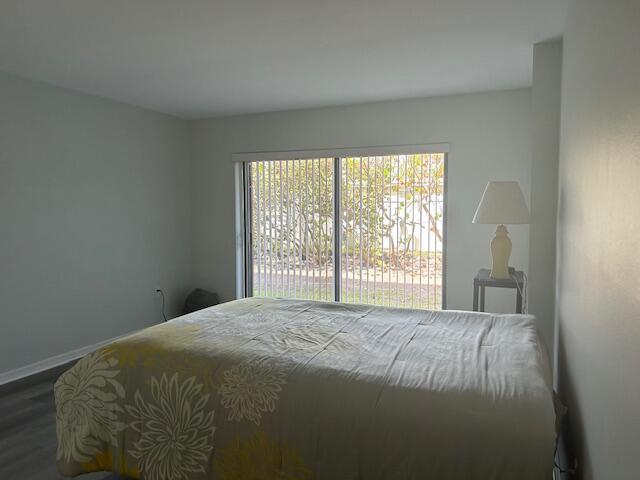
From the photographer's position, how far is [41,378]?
11.4 ft

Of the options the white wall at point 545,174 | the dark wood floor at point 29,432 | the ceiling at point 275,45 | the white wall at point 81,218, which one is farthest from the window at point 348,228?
the dark wood floor at point 29,432

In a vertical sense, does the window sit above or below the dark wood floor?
above

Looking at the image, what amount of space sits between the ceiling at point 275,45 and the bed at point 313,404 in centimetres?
163

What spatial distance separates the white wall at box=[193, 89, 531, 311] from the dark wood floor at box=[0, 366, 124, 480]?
9.68 feet

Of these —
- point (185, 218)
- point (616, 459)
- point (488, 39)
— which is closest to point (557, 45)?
point (488, 39)

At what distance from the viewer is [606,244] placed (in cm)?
105

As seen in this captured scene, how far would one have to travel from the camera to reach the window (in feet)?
14.1

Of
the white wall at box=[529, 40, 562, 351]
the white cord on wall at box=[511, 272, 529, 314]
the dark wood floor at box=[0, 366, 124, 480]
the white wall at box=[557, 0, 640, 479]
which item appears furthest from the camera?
the white cord on wall at box=[511, 272, 529, 314]

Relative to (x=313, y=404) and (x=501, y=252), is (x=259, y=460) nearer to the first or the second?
(x=313, y=404)

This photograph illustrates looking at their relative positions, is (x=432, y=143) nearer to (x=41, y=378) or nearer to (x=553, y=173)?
(x=553, y=173)

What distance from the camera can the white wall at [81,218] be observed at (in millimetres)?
3477

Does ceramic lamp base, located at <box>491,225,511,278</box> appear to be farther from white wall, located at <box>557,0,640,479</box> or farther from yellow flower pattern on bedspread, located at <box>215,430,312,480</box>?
A: yellow flower pattern on bedspread, located at <box>215,430,312,480</box>

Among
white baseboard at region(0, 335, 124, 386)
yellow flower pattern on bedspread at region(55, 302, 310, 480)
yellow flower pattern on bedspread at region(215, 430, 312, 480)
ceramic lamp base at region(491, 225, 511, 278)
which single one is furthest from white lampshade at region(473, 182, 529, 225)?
white baseboard at region(0, 335, 124, 386)

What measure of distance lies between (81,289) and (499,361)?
3.57 meters
